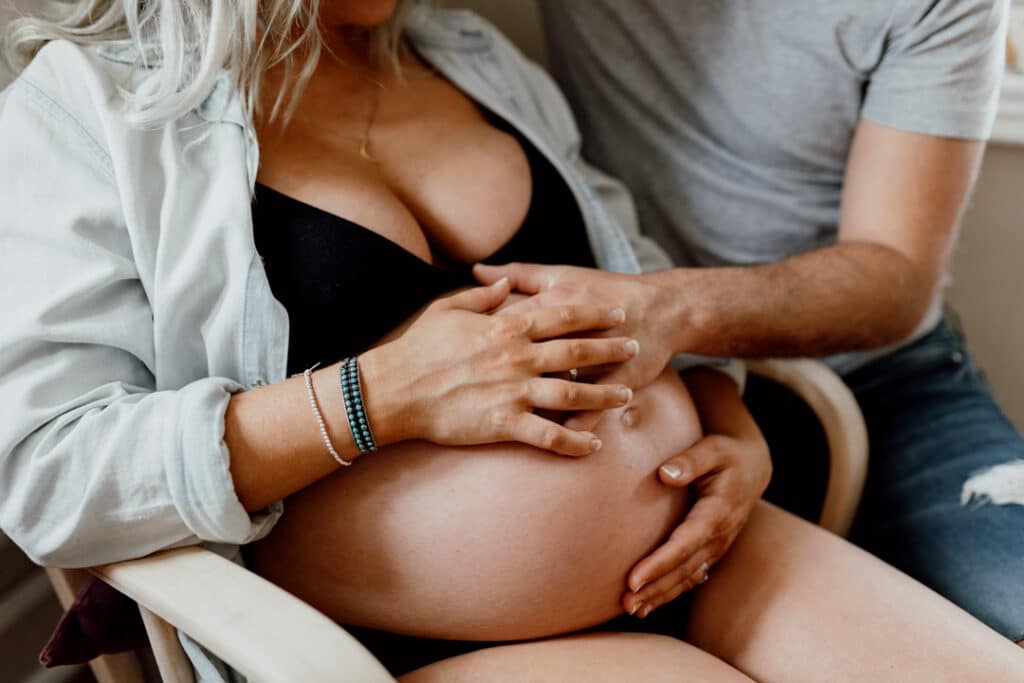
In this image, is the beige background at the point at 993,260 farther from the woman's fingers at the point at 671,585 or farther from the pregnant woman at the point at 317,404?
the woman's fingers at the point at 671,585

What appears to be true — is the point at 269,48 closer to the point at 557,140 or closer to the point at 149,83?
the point at 149,83

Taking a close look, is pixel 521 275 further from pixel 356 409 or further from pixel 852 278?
pixel 852 278

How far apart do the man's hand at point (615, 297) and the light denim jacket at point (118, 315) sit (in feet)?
0.85

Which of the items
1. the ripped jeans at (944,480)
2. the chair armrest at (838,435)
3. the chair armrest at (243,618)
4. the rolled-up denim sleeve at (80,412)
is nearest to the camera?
the chair armrest at (243,618)

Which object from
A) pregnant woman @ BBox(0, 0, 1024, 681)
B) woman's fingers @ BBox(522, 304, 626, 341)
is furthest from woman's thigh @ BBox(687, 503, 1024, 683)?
woman's fingers @ BBox(522, 304, 626, 341)

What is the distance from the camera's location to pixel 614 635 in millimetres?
866

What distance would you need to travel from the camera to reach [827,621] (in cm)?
88

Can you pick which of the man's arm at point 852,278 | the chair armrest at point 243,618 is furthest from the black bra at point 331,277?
the chair armrest at point 243,618

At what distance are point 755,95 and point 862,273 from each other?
1.01 ft

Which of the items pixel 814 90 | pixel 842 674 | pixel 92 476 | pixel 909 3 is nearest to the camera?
pixel 92 476

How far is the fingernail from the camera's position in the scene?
2.86ft

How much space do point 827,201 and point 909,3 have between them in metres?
0.30

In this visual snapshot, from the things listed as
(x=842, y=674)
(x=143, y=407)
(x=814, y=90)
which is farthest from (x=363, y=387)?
(x=814, y=90)

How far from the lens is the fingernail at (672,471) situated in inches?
34.4
